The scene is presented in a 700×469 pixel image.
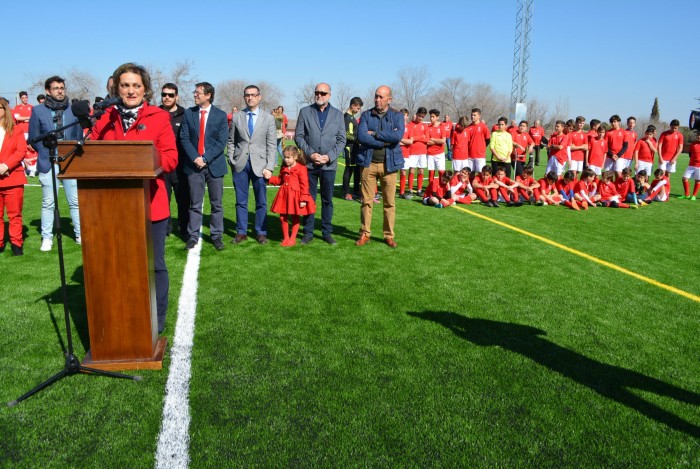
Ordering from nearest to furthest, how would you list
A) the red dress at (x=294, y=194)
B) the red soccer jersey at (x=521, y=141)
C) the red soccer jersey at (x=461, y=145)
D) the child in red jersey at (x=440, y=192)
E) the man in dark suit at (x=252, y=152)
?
the man in dark suit at (x=252, y=152)
the red dress at (x=294, y=194)
the child in red jersey at (x=440, y=192)
the red soccer jersey at (x=461, y=145)
the red soccer jersey at (x=521, y=141)

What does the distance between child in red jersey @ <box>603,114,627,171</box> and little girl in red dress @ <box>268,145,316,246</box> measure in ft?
32.9

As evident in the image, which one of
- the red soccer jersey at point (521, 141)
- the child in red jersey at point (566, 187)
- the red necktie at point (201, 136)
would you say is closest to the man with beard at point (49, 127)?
the red necktie at point (201, 136)

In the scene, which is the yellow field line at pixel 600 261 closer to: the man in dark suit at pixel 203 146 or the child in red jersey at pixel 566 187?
the child in red jersey at pixel 566 187

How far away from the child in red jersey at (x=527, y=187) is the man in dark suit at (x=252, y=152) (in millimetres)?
7017

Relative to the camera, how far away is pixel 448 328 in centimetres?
447

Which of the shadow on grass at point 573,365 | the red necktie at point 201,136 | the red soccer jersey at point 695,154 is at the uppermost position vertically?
the red necktie at point 201,136

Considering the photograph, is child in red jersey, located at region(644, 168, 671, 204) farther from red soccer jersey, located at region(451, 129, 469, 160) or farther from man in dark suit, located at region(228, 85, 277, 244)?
man in dark suit, located at region(228, 85, 277, 244)

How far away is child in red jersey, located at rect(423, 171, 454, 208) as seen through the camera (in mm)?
11562

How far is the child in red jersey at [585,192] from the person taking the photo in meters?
12.0

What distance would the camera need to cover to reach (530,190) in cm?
1227

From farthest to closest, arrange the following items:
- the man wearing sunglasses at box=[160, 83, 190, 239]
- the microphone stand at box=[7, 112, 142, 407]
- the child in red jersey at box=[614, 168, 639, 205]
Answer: the child in red jersey at box=[614, 168, 639, 205], the man wearing sunglasses at box=[160, 83, 190, 239], the microphone stand at box=[7, 112, 142, 407]

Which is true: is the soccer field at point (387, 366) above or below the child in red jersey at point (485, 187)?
below

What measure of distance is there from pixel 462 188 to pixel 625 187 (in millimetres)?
4179

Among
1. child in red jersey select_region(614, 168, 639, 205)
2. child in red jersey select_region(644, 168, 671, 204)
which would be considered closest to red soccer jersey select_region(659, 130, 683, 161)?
child in red jersey select_region(644, 168, 671, 204)
